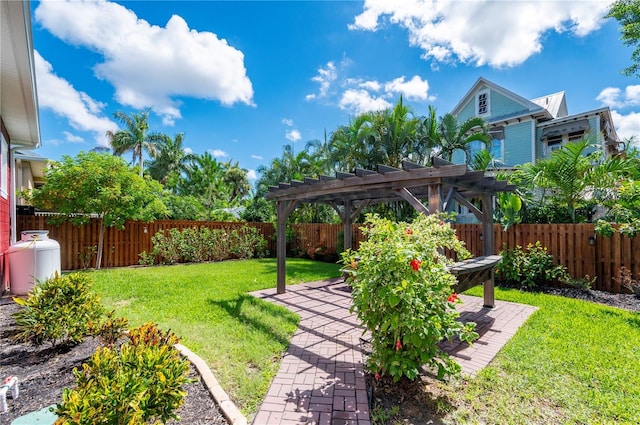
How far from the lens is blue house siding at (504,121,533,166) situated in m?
13.8

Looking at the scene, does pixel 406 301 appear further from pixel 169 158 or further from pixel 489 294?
pixel 169 158

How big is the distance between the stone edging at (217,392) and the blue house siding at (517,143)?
15849mm

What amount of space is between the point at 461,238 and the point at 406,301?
A: 24.2 ft

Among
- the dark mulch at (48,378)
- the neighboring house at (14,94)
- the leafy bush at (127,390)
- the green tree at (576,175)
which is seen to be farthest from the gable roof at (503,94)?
the neighboring house at (14,94)

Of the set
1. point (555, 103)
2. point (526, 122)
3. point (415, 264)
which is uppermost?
point (555, 103)

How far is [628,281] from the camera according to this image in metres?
5.88

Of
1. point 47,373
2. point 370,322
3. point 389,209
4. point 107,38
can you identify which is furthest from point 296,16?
point 47,373

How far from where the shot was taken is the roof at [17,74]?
10.6 ft

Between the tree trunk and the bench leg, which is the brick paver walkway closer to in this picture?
the bench leg

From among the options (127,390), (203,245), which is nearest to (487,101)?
(203,245)

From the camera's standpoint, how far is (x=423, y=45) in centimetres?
978

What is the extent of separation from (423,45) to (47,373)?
1176 centimetres

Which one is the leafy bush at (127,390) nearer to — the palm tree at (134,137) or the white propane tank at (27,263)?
the white propane tank at (27,263)

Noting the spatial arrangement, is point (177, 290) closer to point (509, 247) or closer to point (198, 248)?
point (198, 248)
